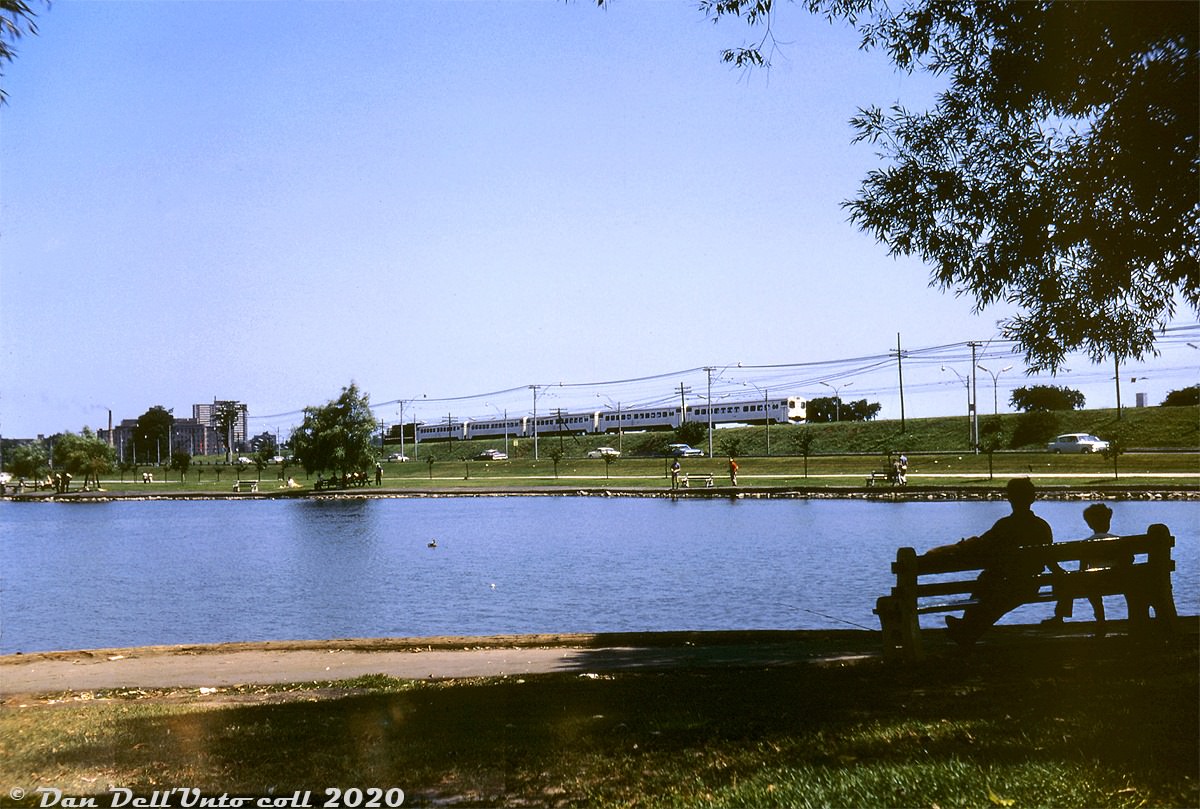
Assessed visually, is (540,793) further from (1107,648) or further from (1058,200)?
(1058,200)

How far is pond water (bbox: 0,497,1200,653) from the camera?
21.8 m

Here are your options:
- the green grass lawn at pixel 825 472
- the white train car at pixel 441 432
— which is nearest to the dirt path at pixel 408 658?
the green grass lawn at pixel 825 472

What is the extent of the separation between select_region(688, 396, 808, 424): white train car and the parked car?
4005 cm

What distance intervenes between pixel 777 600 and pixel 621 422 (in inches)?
4375

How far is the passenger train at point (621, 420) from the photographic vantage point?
122062 millimetres

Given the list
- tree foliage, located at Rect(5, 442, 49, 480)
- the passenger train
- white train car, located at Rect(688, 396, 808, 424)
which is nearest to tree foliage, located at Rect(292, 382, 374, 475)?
the passenger train

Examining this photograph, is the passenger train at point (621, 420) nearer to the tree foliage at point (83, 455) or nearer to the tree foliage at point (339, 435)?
the tree foliage at point (339, 435)

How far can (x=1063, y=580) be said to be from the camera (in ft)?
32.2

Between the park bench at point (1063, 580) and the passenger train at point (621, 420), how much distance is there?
99466mm

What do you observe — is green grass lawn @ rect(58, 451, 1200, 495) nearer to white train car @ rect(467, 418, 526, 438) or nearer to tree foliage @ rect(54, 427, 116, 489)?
tree foliage @ rect(54, 427, 116, 489)

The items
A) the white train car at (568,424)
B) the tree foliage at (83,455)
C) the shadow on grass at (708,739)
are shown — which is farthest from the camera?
the white train car at (568,424)

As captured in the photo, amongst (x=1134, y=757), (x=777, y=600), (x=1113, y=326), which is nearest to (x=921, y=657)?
(x=1134, y=757)

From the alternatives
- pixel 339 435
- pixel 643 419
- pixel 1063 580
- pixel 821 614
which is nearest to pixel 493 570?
pixel 821 614

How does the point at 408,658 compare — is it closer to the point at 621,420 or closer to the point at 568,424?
the point at 621,420
